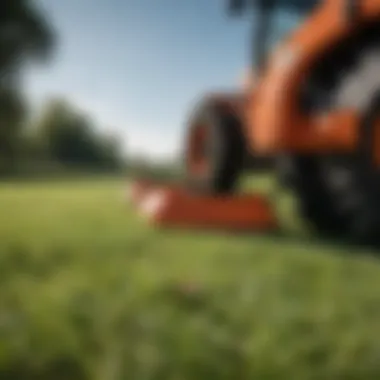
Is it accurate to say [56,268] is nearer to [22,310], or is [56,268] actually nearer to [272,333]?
[22,310]

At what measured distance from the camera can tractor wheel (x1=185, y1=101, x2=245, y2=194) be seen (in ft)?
5.41

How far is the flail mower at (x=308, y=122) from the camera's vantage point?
48.1 inches

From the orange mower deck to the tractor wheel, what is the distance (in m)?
0.20

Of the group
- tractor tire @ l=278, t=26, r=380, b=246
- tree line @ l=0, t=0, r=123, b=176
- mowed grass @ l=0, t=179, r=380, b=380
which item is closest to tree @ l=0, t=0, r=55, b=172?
tree line @ l=0, t=0, r=123, b=176

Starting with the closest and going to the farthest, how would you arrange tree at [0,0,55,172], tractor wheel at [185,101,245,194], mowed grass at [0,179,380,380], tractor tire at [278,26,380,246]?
1. mowed grass at [0,179,380,380]
2. tree at [0,0,55,172]
3. tractor tire at [278,26,380,246]
4. tractor wheel at [185,101,245,194]

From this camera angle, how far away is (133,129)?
105 cm

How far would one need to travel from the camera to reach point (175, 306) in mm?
900

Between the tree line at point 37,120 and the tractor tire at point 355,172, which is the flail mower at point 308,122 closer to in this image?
the tractor tire at point 355,172

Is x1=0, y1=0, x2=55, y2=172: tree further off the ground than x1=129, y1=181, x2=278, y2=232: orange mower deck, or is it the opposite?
x1=0, y1=0, x2=55, y2=172: tree

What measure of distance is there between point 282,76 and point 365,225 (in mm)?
291

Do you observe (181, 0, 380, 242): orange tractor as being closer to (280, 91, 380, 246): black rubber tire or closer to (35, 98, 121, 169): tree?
(280, 91, 380, 246): black rubber tire

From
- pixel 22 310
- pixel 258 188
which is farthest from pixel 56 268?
pixel 258 188

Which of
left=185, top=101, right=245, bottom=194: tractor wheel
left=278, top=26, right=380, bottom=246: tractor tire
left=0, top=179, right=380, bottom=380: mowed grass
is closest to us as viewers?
left=0, top=179, right=380, bottom=380: mowed grass

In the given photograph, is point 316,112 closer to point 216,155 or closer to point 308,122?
point 308,122
